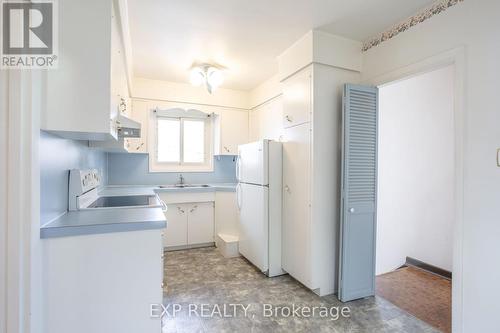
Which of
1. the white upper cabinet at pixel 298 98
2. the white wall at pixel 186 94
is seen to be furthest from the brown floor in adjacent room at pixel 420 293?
the white wall at pixel 186 94

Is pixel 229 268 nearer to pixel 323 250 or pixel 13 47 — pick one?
pixel 323 250

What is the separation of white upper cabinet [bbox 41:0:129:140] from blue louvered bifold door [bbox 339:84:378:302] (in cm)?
188

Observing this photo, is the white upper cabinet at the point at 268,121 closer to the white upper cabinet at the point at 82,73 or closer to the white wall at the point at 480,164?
the white wall at the point at 480,164

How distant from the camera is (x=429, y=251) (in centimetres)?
307

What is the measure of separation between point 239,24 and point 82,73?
1.43 meters

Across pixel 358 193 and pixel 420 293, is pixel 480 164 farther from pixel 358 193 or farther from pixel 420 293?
pixel 420 293

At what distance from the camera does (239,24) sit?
7.43 feet

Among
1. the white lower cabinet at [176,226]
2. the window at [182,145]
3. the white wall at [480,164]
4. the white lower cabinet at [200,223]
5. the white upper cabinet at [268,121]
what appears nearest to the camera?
the white wall at [480,164]

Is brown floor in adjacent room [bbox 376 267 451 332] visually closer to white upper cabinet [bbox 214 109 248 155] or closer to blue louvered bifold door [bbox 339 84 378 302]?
blue louvered bifold door [bbox 339 84 378 302]

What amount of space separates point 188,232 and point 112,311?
2.41 metres

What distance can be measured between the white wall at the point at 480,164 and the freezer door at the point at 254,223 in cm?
166

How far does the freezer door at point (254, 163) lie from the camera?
2.80 meters

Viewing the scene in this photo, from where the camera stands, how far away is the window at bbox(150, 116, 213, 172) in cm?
406

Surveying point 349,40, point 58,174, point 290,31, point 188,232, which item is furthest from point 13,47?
point 188,232
